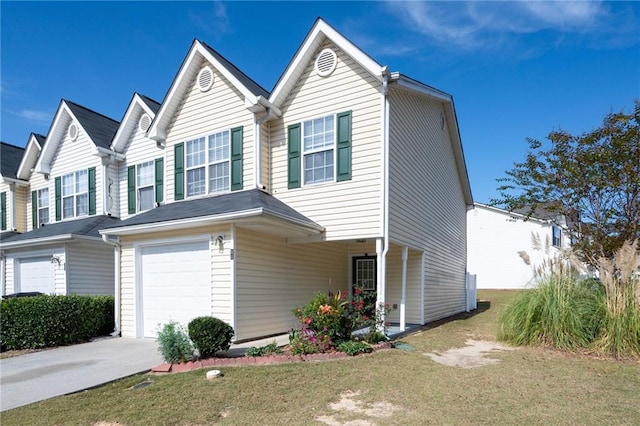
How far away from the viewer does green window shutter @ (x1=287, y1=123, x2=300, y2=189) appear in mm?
10714

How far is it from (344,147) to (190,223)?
14.1ft

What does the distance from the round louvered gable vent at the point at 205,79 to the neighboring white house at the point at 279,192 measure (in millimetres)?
34

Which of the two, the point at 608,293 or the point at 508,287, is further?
the point at 508,287

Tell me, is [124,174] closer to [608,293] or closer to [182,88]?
[182,88]

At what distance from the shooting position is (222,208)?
31.0 ft

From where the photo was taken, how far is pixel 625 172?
997cm

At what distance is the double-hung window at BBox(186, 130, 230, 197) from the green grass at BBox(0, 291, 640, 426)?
615 centimetres

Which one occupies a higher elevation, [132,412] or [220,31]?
[220,31]

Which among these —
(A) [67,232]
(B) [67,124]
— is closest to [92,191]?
(A) [67,232]

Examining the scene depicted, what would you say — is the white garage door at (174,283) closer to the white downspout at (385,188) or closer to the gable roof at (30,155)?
the white downspout at (385,188)

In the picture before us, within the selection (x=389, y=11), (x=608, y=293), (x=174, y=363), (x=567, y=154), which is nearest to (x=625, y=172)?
(x=567, y=154)

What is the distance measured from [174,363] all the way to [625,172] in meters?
11.5

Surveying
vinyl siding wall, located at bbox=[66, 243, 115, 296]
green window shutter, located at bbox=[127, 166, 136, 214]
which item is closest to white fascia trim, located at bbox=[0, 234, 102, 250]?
vinyl siding wall, located at bbox=[66, 243, 115, 296]

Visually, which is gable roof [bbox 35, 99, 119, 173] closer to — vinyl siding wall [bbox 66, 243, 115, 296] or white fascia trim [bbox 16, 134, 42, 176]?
white fascia trim [bbox 16, 134, 42, 176]
